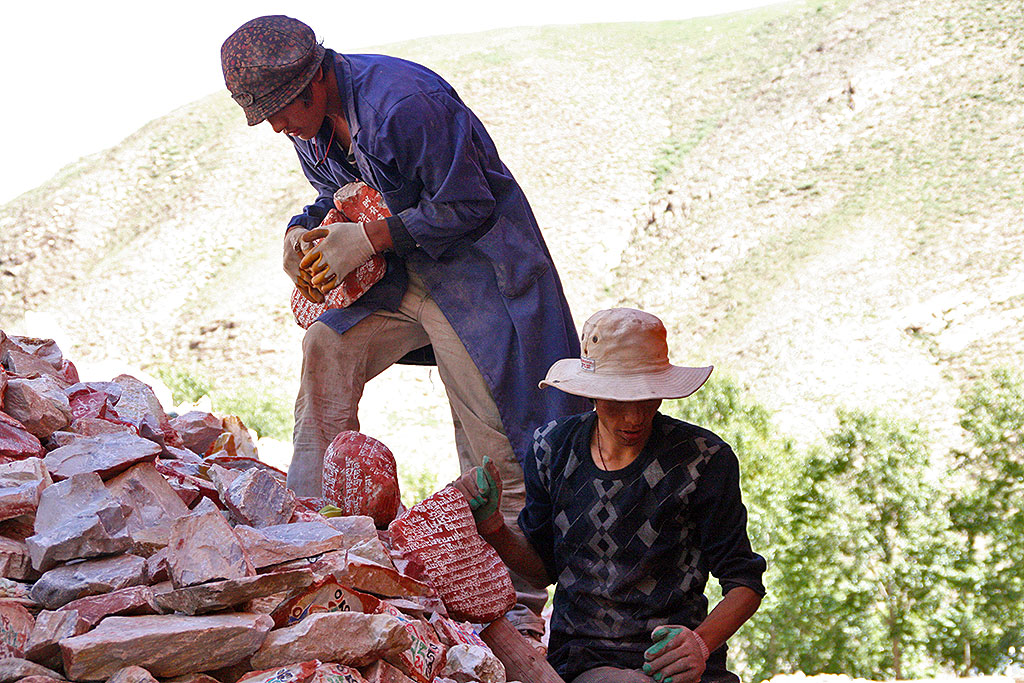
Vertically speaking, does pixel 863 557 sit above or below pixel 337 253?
below

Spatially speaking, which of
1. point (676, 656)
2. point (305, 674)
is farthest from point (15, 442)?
point (676, 656)

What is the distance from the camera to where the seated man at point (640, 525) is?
249 centimetres

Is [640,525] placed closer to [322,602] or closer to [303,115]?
[322,602]

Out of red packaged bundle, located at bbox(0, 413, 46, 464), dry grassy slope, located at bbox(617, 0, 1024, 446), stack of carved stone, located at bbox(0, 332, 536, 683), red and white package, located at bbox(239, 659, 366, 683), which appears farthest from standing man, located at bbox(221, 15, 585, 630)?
dry grassy slope, located at bbox(617, 0, 1024, 446)

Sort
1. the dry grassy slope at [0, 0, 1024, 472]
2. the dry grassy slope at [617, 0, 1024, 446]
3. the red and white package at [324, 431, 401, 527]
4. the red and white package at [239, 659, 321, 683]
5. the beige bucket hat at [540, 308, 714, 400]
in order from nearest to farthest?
the red and white package at [239, 659, 321, 683] < the beige bucket hat at [540, 308, 714, 400] < the red and white package at [324, 431, 401, 527] < the dry grassy slope at [617, 0, 1024, 446] < the dry grassy slope at [0, 0, 1024, 472]

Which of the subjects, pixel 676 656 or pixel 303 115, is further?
pixel 303 115

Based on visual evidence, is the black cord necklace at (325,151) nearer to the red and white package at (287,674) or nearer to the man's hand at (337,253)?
the man's hand at (337,253)

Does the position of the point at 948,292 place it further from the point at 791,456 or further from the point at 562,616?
the point at 562,616

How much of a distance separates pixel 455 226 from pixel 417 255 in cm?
23

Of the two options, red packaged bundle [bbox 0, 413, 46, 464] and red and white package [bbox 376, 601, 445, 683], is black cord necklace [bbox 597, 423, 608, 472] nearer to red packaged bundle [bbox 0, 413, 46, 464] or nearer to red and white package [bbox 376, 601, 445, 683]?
red and white package [bbox 376, 601, 445, 683]

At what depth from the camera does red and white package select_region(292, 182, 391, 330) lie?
133 inches

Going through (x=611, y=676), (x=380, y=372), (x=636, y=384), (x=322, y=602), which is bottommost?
(x=611, y=676)

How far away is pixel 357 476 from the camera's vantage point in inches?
127

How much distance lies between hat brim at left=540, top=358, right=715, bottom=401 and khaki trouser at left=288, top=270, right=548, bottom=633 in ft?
3.21
